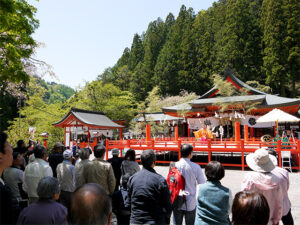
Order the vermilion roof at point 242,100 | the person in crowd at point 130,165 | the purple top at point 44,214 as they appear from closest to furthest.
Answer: the purple top at point 44,214 → the person in crowd at point 130,165 → the vermilion roof at point 242,100

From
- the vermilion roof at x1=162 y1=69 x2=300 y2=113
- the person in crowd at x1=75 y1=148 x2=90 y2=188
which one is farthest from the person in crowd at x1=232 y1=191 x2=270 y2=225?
the vermilion roof at x1=162 y1=69 x2=300 y2=113

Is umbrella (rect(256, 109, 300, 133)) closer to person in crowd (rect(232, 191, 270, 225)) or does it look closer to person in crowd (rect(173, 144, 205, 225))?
person in crowd (rect(173, 144, 205, 225))

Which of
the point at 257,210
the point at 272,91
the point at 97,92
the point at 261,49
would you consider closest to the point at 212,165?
the point at 257,210

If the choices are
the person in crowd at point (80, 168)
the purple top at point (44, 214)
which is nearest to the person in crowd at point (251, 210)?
the purple top at point (44, 214)

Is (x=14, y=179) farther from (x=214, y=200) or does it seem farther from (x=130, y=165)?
(x=214, y=200)

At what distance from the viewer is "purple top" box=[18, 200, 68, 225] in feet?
6.91

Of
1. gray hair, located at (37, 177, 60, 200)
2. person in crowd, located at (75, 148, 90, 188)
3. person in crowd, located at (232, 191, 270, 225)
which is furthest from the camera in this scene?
person in crowd, located at (75, 148, 90, 188)

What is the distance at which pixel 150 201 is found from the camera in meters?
2.79

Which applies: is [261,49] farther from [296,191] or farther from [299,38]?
[296,191]

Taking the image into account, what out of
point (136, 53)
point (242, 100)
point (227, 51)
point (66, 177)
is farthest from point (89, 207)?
point (136, 53)

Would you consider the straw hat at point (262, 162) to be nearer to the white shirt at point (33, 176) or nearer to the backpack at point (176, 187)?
Result: the backpack at point (176, 187)

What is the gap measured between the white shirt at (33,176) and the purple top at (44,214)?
1726mm

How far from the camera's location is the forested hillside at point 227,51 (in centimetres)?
3084

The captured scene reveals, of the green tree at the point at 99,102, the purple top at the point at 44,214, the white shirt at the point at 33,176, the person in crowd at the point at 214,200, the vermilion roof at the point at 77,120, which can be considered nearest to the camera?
the purple top at the point at 44,214
